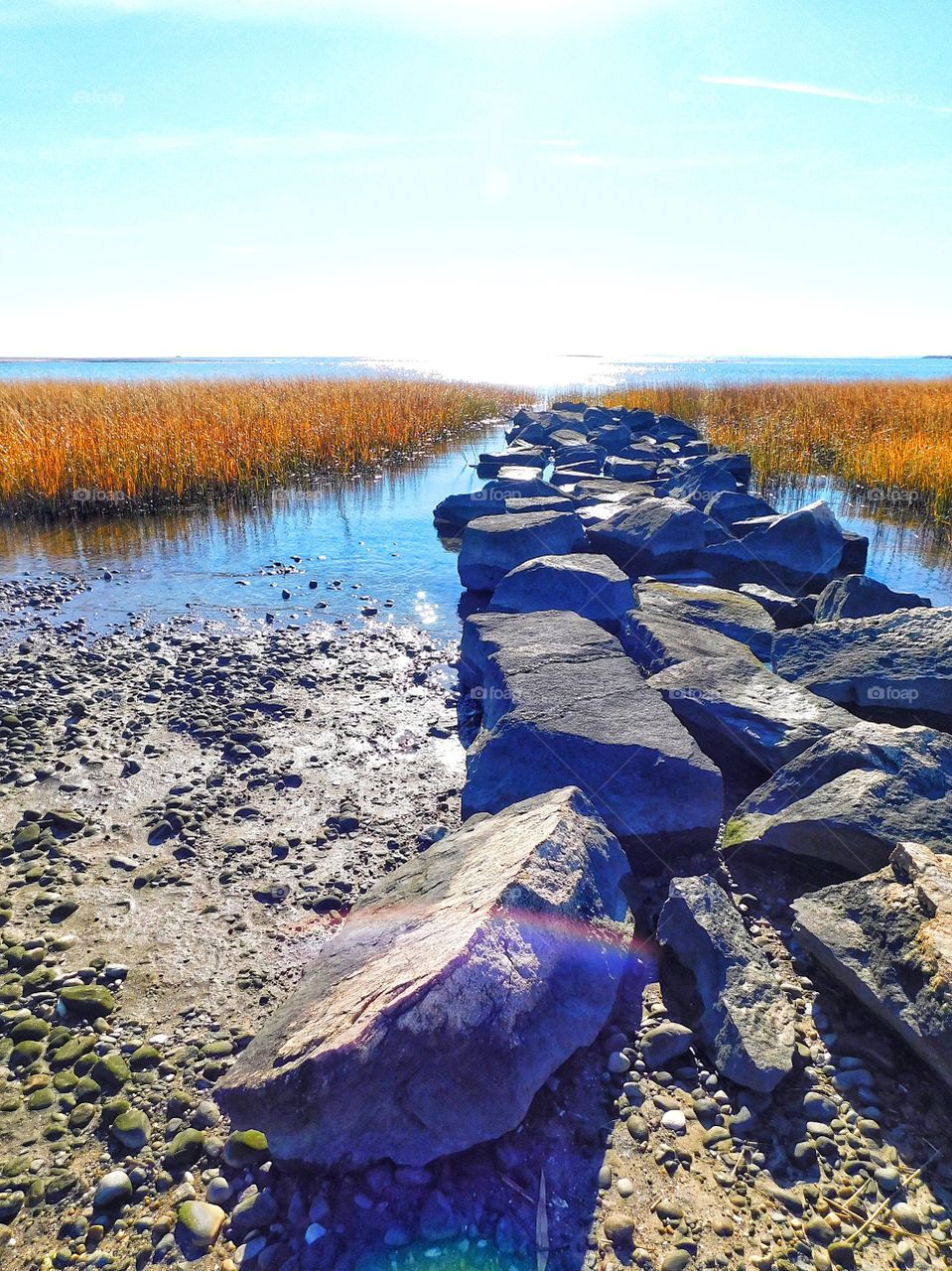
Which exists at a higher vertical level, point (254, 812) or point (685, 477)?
point (685, 477)

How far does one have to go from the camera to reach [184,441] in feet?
40.6

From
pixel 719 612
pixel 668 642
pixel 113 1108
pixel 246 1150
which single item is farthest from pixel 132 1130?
pixel 719 612

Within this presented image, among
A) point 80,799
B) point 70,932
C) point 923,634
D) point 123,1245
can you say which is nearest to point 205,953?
point 70,932

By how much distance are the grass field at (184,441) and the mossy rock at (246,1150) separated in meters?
11.1

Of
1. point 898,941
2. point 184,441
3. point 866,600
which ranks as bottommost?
point 898,941

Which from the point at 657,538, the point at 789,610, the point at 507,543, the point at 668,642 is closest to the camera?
the point at 668,642

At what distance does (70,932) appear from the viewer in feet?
9.71

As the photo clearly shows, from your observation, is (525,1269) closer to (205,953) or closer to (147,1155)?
(147,1155)

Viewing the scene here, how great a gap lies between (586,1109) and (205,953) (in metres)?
1.63

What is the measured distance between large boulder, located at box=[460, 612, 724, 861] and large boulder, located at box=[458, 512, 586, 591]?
3.47 meters

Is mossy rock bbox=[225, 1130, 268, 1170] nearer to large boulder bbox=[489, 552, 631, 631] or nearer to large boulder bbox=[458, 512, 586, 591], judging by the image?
large boulder bbox=[489, 552, 631, 631]

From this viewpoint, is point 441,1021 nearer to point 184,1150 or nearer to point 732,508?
point 184,1150

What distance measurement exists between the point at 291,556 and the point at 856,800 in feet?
25.4

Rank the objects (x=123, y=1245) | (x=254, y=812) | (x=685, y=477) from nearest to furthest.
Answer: (x=123, y=1245) → (x=254, y=812) → (x=685, y=477)
